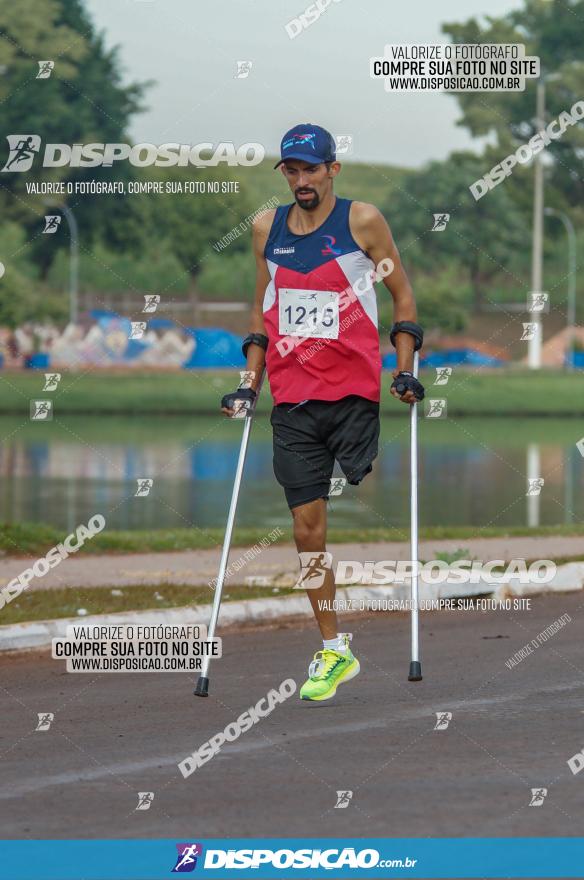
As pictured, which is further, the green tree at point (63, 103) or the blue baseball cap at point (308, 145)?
the green tree at point (63, 103)

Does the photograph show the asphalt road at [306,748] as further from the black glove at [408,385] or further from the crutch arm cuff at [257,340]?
the crutch arm cuff at [257,340]

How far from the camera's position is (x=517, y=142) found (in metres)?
85.6

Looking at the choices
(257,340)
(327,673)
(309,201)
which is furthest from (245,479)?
(309,201)

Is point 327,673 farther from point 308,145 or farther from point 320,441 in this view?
point 308,145

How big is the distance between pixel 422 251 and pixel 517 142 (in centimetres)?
1296

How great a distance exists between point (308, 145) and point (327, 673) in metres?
2.20

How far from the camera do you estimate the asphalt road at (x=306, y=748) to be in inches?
202

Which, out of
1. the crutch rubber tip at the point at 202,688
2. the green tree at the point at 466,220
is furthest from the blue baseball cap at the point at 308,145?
the green tree at the point at 466,220

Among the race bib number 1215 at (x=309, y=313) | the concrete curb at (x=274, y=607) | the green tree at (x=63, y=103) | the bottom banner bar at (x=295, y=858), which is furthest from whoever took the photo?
the green tree at (x=63, y=103)

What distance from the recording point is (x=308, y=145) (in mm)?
7301

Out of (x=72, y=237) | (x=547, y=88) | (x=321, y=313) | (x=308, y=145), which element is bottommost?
(x=321, y=313)

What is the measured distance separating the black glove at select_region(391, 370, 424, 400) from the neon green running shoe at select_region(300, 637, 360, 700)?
1.08 metres

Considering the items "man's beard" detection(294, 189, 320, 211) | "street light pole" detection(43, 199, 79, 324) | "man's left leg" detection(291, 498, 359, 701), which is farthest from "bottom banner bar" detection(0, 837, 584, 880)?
"street light pole" detection(43, 199, 79, 324)

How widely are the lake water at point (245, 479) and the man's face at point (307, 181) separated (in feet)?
28.2
